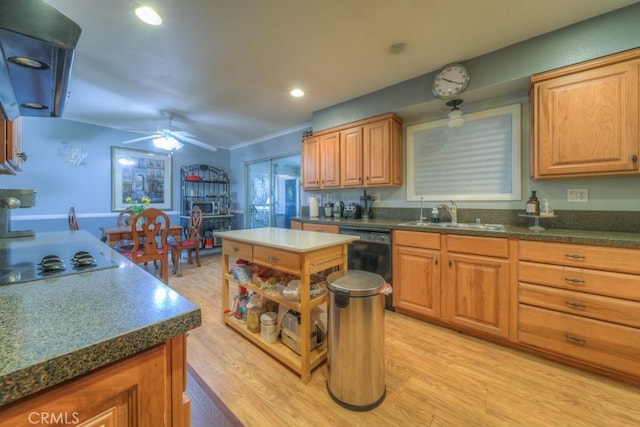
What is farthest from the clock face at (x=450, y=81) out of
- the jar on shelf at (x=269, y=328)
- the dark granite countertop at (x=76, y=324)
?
the dark granite countertop at (x=76, y=324)

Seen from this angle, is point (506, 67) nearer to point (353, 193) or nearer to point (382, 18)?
point (382, 18)

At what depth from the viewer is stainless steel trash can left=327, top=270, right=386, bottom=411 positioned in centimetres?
139

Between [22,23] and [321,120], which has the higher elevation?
[321,120]

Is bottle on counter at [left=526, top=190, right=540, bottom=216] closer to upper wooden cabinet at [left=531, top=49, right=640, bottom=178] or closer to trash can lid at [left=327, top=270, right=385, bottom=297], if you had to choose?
upper wooden cabinet at [left=531, top=49, right=640, bottom=178]

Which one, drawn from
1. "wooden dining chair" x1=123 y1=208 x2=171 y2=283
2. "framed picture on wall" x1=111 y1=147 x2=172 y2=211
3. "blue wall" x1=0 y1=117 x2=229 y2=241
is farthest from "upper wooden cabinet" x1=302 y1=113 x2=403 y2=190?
"blue wall" x1=0 y1=117 x2=229 y2=241

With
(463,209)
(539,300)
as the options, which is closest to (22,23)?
(539,300)

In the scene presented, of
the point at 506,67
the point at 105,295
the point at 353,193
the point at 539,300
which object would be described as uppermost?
the point at 506,67

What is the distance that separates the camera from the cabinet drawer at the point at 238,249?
6.48 feet

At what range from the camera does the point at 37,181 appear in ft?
12.5

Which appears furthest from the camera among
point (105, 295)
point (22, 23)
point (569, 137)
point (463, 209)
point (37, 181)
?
point (37, 181)

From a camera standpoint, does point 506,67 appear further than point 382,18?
Yes

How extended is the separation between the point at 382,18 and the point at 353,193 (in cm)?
210

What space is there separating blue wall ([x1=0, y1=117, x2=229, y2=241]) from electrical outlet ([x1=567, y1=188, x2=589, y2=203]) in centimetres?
638

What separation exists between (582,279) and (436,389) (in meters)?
1.22
